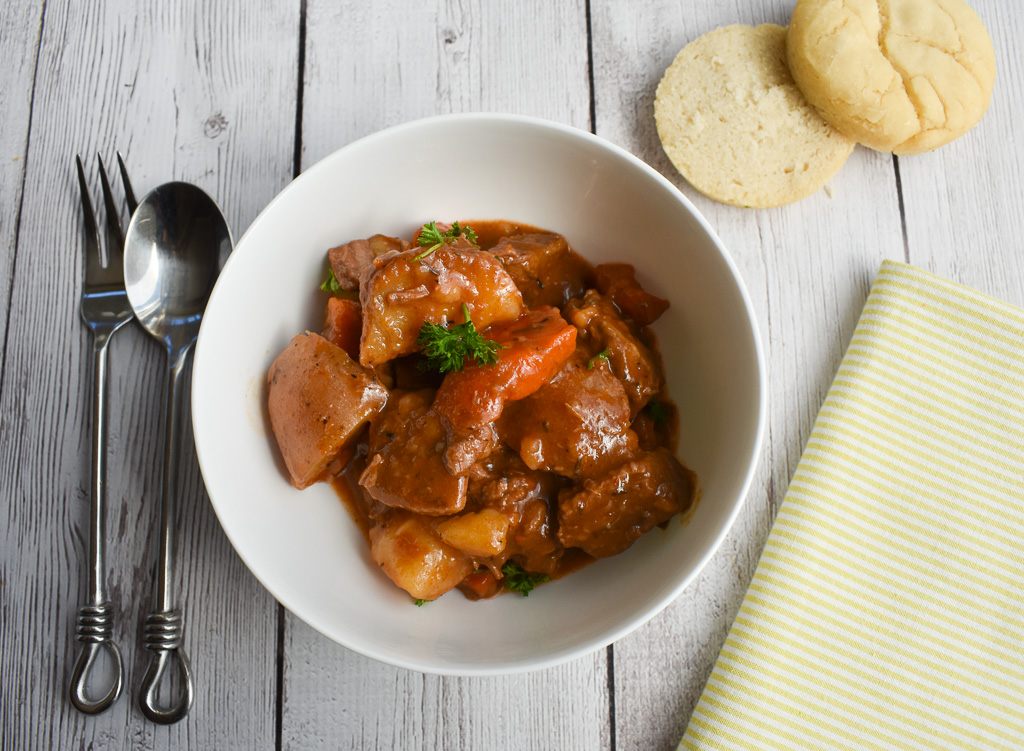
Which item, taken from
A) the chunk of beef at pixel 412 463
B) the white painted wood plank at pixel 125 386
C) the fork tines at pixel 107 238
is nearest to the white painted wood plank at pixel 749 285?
the chunk of beef at pixel 412 463

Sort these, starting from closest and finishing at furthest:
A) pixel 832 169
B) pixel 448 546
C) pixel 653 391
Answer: pixel 448 546 → pixel 653 391 → pixel 832 169

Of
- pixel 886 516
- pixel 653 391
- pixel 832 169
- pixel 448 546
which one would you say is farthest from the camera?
pixel 832 169

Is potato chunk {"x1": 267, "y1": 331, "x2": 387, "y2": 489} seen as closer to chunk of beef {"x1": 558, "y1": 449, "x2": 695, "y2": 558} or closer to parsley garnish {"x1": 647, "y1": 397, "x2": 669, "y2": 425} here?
chunk of beef {"x1": 558, "y1": 449, "x2": 695, "y2": 558}

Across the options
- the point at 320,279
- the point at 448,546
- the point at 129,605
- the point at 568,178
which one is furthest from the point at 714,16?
the point at 129,605

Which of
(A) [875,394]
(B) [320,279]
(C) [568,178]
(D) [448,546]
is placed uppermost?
(C) [568,178]

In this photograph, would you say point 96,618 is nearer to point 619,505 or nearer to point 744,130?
point 619,505

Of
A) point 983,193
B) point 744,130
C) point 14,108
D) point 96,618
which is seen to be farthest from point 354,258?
point 983,193

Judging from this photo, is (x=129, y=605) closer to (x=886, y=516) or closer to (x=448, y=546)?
(x=448, y=546)
